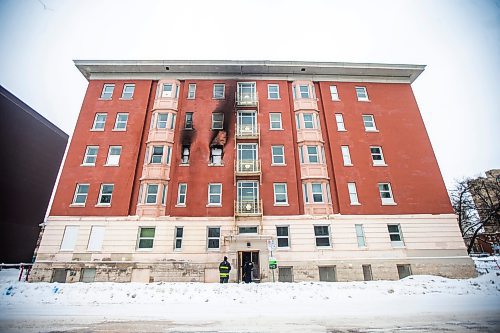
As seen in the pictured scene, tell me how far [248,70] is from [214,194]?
43.8 feet

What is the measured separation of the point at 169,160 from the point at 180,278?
971cm

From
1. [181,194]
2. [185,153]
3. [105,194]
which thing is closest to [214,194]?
[181,194]

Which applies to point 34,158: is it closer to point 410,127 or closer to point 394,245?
point 394,245

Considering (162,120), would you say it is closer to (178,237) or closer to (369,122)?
(178,237)

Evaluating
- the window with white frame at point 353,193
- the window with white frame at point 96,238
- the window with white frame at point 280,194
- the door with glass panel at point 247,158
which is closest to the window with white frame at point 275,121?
the door with glass panel at point 247,158

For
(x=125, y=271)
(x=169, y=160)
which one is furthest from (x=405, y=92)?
(x=125, y=271)

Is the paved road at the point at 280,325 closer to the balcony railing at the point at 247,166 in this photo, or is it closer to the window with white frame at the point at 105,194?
the window with white frame at the point at 105,194

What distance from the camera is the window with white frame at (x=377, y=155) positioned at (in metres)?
20.8

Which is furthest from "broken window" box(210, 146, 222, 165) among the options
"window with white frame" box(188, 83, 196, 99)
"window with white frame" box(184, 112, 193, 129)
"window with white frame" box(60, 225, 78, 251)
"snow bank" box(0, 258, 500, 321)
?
"window with white frame" box(60, 225, 78, 251)

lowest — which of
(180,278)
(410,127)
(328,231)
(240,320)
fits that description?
(240,320)

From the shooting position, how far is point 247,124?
22.3m

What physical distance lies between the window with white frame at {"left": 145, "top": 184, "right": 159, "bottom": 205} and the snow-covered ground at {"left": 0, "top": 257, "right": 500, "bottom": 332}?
23.0ft

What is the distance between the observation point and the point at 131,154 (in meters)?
20.2

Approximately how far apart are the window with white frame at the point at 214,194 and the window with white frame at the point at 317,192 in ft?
26.2
